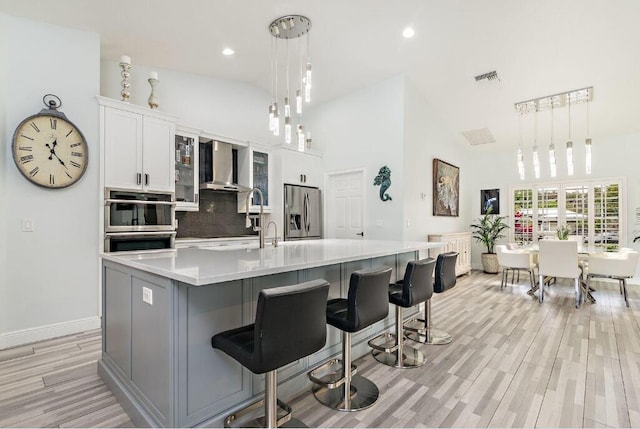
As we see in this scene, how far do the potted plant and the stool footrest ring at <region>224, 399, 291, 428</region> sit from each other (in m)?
6.49

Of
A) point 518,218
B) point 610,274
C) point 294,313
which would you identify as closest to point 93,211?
point 294,313

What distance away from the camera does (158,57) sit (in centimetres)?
416

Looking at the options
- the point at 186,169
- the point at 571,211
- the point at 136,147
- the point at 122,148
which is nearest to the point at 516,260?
the point at 571,211

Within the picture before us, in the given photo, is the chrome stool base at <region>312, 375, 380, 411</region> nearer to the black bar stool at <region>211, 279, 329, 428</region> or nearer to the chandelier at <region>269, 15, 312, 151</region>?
the black bar stool at <region>211, 279, 329, 428</region>

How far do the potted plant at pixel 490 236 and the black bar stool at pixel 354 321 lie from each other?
5.82m

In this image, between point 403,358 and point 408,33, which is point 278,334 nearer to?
point 403,358

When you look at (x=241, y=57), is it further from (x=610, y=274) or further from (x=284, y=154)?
(x=610, y=274)

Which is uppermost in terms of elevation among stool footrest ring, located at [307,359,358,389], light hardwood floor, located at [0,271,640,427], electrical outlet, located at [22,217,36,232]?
electrical outlet, located at [22,217,36,232]

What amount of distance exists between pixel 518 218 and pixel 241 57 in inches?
269

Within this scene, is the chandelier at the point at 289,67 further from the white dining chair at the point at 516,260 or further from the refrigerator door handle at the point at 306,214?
the white dining chair at the point at 516,260

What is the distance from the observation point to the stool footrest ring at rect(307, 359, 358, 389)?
2176 millimetres

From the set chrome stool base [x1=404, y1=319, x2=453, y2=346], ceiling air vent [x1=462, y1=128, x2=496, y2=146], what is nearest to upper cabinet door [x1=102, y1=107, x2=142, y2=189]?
chrome stool base [x1=404, y1=319, x2=453, y2=346]

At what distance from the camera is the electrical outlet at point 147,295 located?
5.79 ft

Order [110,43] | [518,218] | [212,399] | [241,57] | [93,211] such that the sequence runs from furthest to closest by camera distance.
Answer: [518,218] → [241,57] → [110,43] → [93,211] → [212,399]
